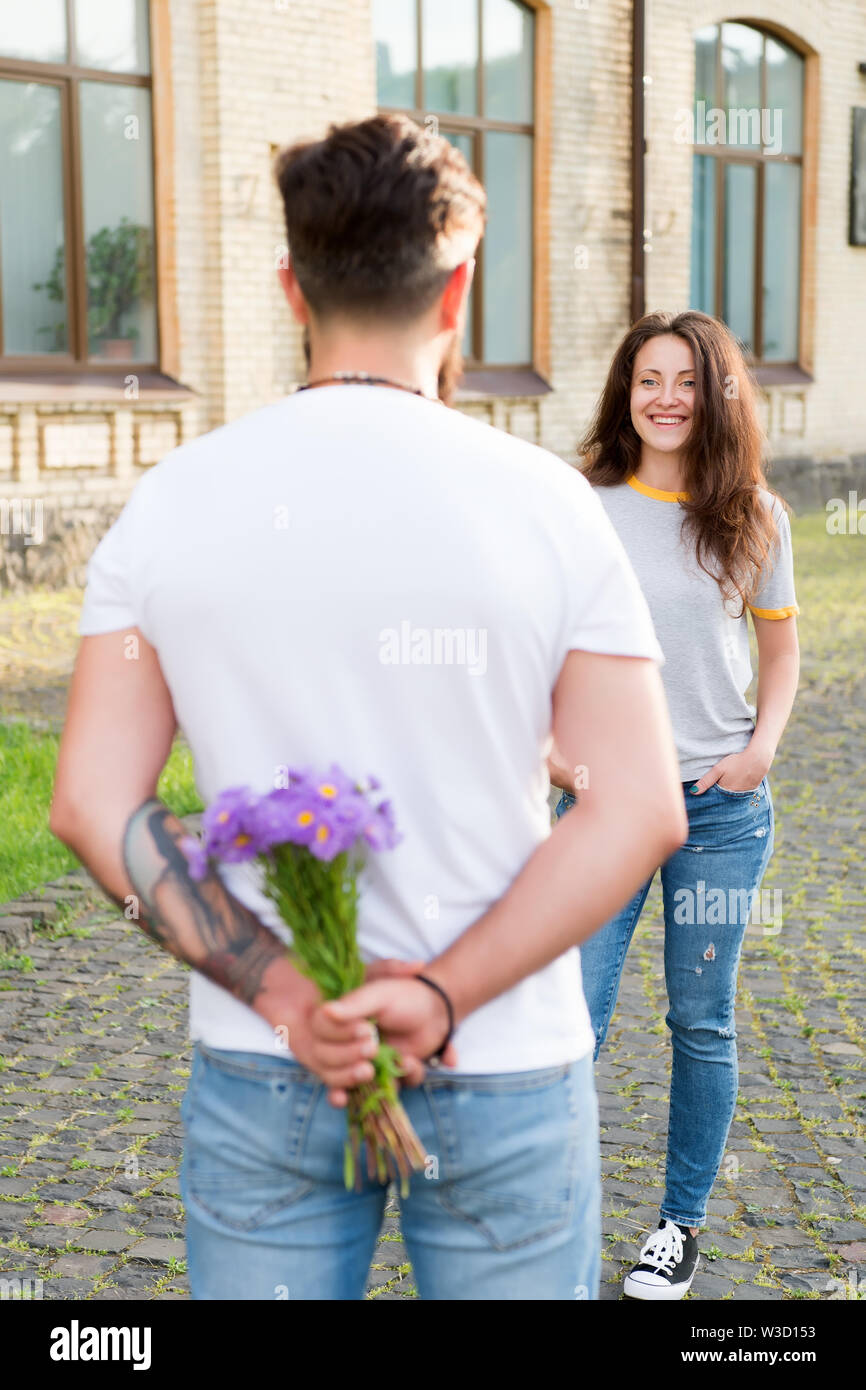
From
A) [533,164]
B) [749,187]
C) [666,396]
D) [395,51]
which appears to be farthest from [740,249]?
[666,396]

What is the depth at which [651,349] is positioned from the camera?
3480 millimetres

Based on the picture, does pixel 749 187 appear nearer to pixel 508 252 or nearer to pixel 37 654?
pixel 508 252

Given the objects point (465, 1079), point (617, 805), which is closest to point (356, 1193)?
point (465, 1079)

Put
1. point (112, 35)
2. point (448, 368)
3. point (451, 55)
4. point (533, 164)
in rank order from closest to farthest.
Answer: point (448, 368)
point (112, 35)
point (451, 55)
point (533, 164)

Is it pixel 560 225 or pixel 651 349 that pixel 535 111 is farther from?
pixel 651 349

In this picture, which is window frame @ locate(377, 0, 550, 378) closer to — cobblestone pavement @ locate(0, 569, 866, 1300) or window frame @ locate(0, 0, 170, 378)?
window frame @ locate(0, 0, 170, 378)

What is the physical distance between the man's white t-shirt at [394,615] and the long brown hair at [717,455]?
1.73 meters

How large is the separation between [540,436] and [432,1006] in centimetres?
1606

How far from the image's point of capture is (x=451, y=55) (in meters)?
16.1

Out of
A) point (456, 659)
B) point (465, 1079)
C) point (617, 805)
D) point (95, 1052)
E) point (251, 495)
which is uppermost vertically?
point (251, 495)

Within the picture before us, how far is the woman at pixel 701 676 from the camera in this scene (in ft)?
11.0

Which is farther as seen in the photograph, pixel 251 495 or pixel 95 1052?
pixel 95 1052

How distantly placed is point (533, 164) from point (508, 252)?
953mm

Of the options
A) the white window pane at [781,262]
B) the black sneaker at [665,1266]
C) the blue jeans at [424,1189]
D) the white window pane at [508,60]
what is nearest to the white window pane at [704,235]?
the white window pane at [781,262]
